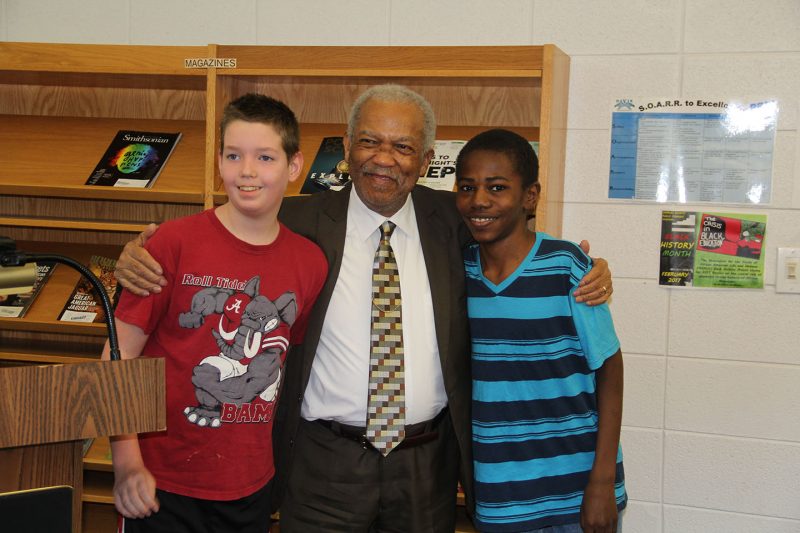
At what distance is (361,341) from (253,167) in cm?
51

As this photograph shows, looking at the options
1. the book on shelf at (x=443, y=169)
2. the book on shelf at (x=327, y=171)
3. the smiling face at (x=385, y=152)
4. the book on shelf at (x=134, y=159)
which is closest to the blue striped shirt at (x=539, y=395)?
the smiling face at (x=385, y=152)

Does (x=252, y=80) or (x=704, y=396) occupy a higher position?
(x=252, y=80)

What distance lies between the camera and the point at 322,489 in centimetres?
183

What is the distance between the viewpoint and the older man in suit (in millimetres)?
1832

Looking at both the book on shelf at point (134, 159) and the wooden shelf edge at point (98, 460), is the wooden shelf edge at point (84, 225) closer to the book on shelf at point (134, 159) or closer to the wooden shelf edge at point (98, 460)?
the book on shelf at point (134, 159)

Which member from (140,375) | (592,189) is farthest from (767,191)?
(140,375)

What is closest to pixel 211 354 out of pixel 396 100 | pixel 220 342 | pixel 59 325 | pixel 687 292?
pixel 220 342

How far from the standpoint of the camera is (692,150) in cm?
287

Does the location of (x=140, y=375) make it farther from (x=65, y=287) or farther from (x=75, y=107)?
(x=75, y=107)

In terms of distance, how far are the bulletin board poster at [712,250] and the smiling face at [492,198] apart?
1.28 metres

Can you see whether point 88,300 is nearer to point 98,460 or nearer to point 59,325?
point 59,325

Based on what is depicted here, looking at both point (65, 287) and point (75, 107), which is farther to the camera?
point (75, 107)

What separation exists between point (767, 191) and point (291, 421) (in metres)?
1.99

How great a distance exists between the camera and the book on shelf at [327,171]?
Answer: 2.74 metres
